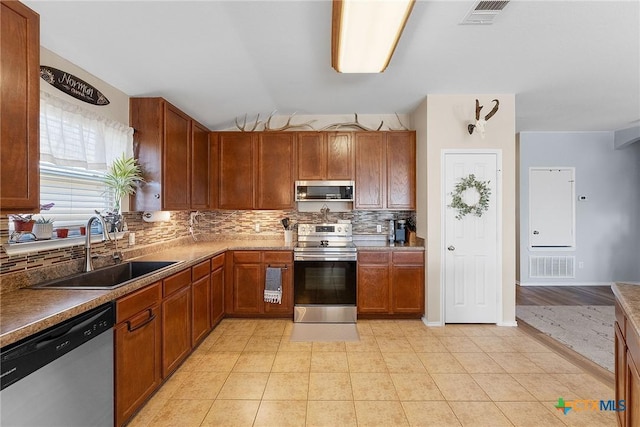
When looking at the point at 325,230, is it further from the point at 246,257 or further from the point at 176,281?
the point at 176,281

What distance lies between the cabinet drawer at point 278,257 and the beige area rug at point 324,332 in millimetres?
763

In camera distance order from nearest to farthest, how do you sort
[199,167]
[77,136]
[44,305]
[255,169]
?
1. [44,305]
2. [77,136]
3. [199,167]
4. [255,169]

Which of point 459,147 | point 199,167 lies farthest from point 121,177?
Result: point 459,147

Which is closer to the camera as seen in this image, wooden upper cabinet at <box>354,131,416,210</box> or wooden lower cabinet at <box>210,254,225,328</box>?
wooden lower cabinet at <box>210,254,225,328</box>

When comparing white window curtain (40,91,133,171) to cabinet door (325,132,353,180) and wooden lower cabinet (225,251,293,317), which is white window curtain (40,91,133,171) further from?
cabinet door (325,132,353,180)

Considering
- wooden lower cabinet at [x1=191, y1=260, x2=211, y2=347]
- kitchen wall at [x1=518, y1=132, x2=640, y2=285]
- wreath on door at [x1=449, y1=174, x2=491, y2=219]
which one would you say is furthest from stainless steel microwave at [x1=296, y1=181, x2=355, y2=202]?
kitchen wall at [x1=518, y1=132, x2=640, y2=285]

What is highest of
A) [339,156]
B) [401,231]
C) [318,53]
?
[318,53]

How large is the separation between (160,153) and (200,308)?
1.57 meters

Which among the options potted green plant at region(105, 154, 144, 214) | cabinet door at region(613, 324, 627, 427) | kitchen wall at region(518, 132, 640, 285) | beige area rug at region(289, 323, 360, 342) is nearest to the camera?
cabinet door at region(613, 324, 627, 427)

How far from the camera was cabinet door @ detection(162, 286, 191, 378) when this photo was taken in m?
2.21

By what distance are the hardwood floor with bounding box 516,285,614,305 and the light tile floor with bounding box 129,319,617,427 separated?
5.53ft

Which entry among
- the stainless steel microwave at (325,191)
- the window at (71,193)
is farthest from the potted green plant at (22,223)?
the stainless steel microwave at (325,191)

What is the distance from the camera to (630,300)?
1416mm

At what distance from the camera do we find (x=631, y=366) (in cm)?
134
